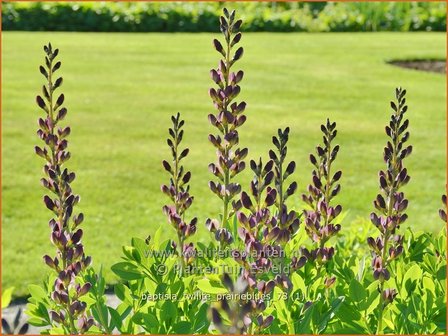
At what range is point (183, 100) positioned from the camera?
1348 cm

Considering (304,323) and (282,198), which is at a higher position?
(282,198)

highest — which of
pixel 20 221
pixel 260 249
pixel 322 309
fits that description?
pixel 260 249

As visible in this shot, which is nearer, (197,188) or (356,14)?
(197,188)

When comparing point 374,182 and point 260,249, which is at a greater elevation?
point 260,249

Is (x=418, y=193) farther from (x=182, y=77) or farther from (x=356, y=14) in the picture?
(x=356, y=14)

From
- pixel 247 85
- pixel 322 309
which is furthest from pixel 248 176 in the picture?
pixel 322 309

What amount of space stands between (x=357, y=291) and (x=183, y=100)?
11.1 meters

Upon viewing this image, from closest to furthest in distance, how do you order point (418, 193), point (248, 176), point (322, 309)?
point (322, 309) → point (418, 193) → point (248, 176)

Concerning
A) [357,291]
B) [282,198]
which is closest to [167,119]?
[357,291]

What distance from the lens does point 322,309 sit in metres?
2.53

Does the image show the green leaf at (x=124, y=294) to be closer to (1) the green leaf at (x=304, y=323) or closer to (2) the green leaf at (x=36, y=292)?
(2) the green leaf at (x=36, y=292)

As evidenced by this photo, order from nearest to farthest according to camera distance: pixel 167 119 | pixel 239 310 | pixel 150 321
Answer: pixel 239 310
pixel 150 321
pixel 167 119

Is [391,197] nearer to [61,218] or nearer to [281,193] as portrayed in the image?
[281,193]

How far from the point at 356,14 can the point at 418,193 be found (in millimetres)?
16703
